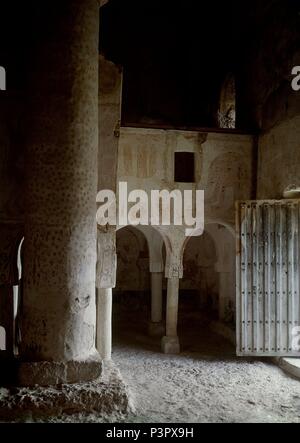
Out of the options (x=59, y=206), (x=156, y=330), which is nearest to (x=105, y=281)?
(x=59, y=206)

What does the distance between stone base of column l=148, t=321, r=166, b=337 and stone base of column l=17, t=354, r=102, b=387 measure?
21.9ft

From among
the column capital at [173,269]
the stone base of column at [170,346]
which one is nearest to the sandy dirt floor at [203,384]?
the stone base of column at [170,346]

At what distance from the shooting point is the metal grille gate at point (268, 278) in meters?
7.86

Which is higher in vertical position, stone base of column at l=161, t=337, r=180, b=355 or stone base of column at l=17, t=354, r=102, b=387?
stone base of column at l=17, t=354, r=102, b=387

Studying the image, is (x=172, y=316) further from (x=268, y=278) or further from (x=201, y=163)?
(x=201, y=163)

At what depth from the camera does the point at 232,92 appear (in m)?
12.4

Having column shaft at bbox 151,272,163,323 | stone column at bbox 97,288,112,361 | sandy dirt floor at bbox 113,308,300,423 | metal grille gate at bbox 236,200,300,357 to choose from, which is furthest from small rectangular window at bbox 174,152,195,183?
sandy dirt floor at bbox 113,308,300,423

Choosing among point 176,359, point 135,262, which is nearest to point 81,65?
point 176,359

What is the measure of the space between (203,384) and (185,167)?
5313mm

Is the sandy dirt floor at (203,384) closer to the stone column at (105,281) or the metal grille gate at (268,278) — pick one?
the metal grille gate at (268,278)

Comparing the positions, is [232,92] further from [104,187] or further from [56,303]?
[56,303]

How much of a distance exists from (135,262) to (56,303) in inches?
378

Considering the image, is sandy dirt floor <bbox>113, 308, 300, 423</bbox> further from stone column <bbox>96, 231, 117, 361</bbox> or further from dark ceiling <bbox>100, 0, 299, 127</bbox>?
dark ceiling <bbox>100, 0, 299, 127</bbox>

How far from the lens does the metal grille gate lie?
7.86 metres
